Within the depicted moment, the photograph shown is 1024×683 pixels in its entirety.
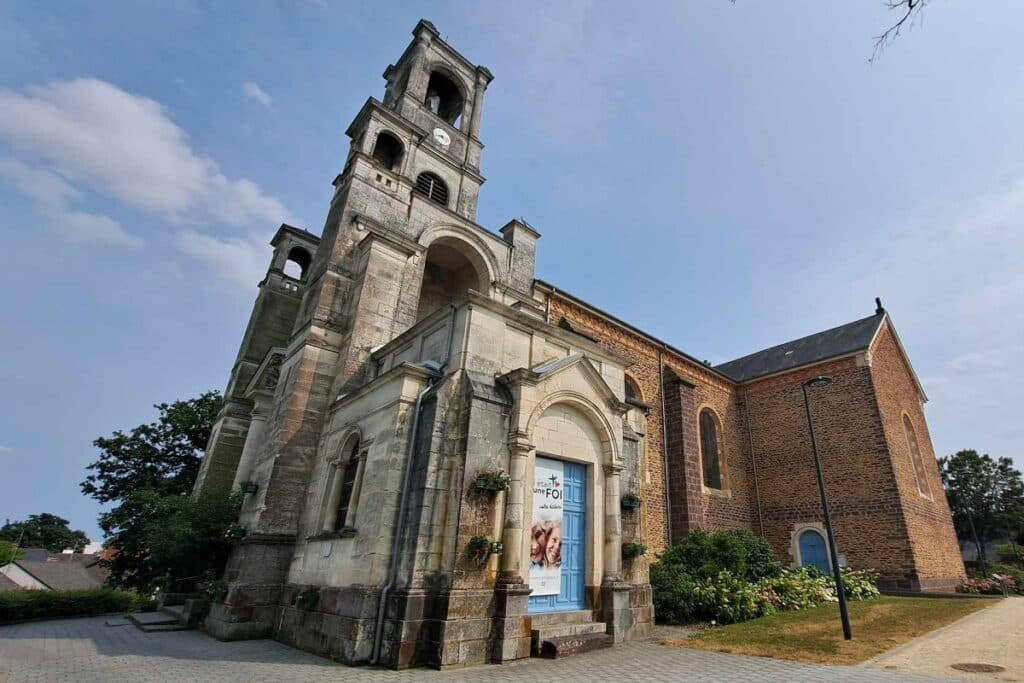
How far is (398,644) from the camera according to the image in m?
6.27

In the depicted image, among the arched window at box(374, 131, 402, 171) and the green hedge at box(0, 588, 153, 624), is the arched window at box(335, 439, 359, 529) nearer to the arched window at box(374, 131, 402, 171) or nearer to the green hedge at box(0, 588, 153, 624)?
the green hedge at box(0, 588, 153, 624)

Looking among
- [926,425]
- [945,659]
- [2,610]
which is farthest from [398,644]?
[926,425]

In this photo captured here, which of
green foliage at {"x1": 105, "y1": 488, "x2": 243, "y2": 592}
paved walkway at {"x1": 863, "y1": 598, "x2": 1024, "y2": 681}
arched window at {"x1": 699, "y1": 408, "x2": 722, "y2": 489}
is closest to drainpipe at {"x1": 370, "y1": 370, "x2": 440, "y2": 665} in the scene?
green foliage at {"x1": 105, "y1": 488, "x2": 243, "y2": 592}

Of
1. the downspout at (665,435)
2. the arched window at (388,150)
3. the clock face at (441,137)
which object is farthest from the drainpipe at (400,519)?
the clock face at (441,137)

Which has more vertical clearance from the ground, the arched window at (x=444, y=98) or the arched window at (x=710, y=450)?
the arched window at (x=444, y=98)

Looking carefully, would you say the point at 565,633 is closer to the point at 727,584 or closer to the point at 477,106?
the point at 727,584

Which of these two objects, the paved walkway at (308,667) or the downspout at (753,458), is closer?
the paved walkway at (308,667)

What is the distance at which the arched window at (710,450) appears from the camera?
20031mm

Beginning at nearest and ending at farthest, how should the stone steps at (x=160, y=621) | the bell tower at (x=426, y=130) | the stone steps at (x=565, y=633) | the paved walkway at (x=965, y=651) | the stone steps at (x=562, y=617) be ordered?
the paved walkway at (x=965, y=651) → the stone steps at (x=565, y=633) → the stone steps at (x=562, y=617) → the stone steps at (x=160, y=621) → the bell tower at (x=426, y=130)

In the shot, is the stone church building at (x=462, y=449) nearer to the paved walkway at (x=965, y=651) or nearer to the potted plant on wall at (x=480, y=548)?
the potted plant on wall at (x=480, y=548)

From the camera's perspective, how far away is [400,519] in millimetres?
7312

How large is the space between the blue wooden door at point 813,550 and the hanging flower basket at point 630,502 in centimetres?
1379

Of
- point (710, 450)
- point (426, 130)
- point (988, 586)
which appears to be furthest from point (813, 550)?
point (426, 130)

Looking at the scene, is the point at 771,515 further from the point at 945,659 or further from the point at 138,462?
the point at 138,462
